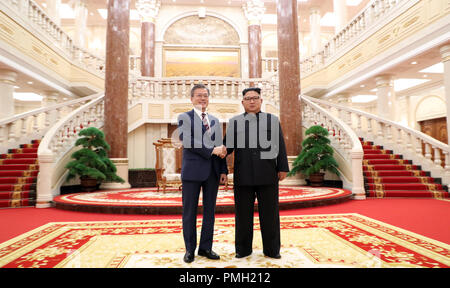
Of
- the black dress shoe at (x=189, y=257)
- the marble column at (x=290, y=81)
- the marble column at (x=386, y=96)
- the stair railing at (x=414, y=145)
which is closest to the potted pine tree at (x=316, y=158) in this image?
the marble column at (x=290, y=81)

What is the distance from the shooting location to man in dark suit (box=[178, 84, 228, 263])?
7.08 ft

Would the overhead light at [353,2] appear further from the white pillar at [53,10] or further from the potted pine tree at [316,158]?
the white pillar at [53,10]

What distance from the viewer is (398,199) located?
5441 millimetres

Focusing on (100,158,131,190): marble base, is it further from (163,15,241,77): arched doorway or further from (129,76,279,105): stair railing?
(163,15,241,77): arched doorway

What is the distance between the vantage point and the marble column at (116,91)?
6.81m

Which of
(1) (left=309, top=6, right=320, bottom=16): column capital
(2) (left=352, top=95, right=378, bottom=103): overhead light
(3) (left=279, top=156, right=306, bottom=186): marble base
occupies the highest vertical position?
(1) (left=309, top=6, right=320, bottom=16): column capital

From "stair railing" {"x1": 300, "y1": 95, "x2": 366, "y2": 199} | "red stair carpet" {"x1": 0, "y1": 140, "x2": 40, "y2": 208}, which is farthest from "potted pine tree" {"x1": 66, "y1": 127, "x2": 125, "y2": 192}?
"stair railing" {"x1": 300, "y1": 95, "x2": 366, "y2": 199}

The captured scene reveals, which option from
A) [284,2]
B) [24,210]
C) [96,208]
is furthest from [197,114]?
[284,2]

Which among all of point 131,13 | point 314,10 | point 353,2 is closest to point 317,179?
point 314,10

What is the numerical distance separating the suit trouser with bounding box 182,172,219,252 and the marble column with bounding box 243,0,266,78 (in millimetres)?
10998

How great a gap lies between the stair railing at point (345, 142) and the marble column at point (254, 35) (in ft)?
16.9

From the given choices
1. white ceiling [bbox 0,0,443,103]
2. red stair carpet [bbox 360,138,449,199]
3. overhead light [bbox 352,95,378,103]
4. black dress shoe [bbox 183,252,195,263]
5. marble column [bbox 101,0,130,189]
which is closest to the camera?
black dress shoe [bbox 183,252,195,263]
